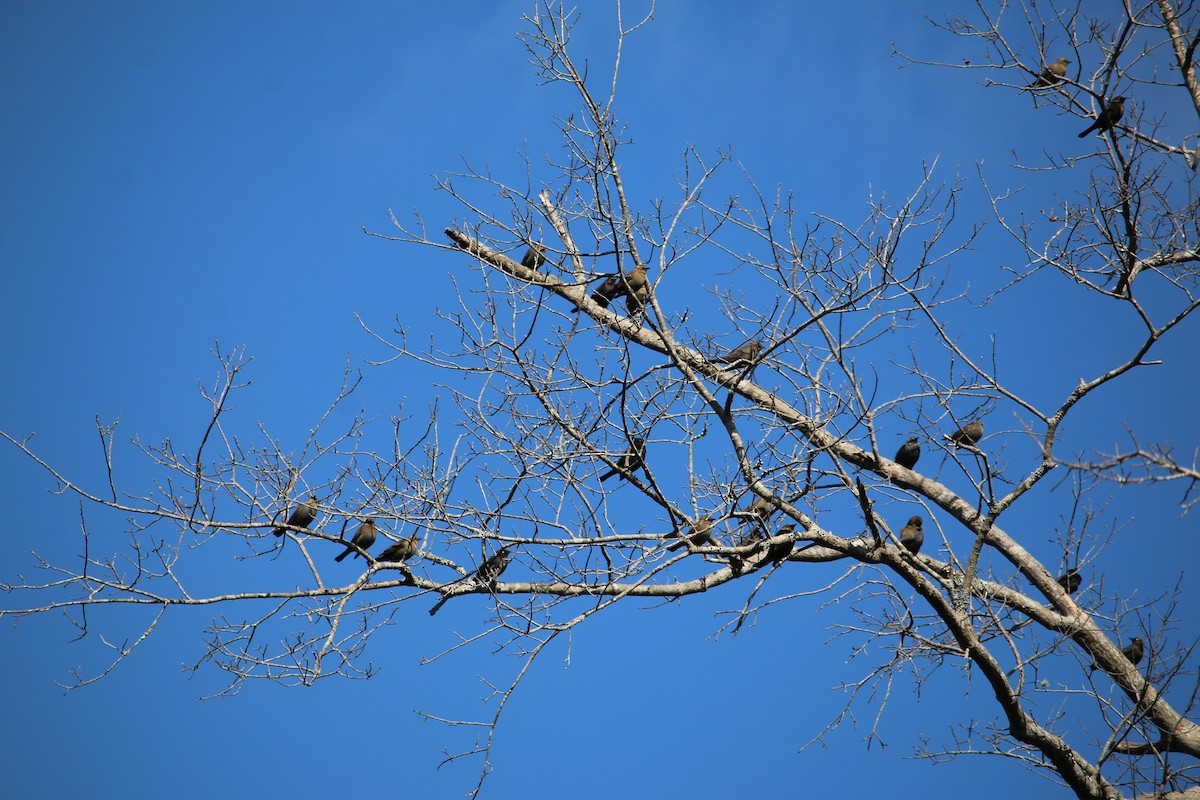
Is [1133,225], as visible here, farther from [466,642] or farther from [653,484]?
[466,642]

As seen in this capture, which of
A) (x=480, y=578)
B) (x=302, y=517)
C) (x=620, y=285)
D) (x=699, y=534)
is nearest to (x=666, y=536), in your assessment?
(x=699, y=534)

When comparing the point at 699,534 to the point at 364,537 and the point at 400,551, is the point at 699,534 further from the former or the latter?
the point at 364,537

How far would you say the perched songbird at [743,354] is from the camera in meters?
6.20

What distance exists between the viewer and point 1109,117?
262 inches

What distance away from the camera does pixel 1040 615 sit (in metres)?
7.09

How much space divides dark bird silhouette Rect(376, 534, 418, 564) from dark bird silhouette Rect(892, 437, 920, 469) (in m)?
4.36

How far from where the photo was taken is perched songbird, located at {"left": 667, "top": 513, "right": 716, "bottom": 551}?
552cm

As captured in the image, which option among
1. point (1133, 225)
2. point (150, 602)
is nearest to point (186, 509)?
point (150, 602)

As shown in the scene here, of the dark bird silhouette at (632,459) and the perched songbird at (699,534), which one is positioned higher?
the dark bird silhouette at (632,459)

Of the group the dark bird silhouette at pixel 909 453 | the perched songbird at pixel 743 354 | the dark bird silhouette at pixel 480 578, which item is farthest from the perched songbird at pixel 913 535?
the dark bird silhouette at pixel 480 578

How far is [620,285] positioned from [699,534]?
223 centimetres

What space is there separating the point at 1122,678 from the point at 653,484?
3.85 m

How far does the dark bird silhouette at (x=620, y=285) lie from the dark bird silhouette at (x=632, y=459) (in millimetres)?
898

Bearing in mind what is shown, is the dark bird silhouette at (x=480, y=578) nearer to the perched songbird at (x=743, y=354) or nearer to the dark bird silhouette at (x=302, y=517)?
the dark bird silhouette at (x=302, y=517)
